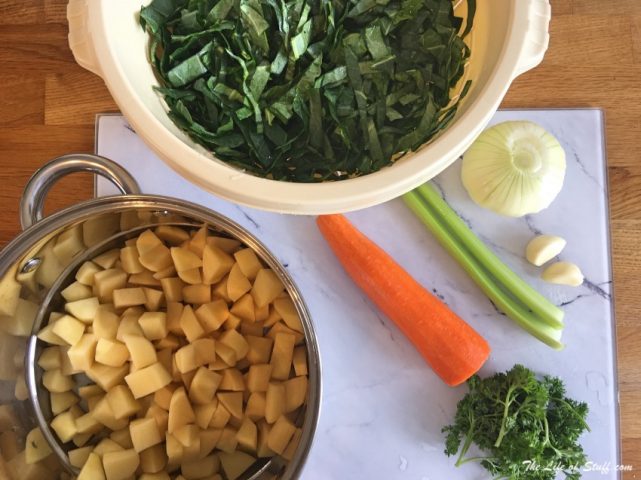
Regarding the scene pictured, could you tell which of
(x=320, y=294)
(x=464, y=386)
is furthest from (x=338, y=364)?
(x=464, y=386)

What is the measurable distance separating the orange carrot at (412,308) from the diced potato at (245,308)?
0.22m

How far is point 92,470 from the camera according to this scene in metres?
1.06

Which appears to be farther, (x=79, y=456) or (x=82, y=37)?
(x=79, y=456)

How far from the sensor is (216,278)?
110cm

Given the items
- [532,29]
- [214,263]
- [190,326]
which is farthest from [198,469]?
[532,29]

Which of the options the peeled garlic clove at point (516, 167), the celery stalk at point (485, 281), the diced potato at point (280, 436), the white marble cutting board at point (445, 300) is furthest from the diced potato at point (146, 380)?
the peeled garlic clove at point (516, 167)

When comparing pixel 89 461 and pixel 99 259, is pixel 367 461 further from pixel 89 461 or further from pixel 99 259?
pixel 99 259

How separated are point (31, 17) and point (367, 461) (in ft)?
4.10

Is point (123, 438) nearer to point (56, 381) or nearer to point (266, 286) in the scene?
point (56, 381)

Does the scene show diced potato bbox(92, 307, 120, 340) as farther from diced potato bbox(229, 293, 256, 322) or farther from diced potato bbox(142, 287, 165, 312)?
diced potato bbox(229, 293, 256, 322)

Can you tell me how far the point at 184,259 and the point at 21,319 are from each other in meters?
0.33

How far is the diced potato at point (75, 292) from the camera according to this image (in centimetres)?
112

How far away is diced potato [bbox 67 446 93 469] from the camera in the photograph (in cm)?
109

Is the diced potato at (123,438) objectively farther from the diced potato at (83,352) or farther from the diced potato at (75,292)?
the diced potato at (75,292)
